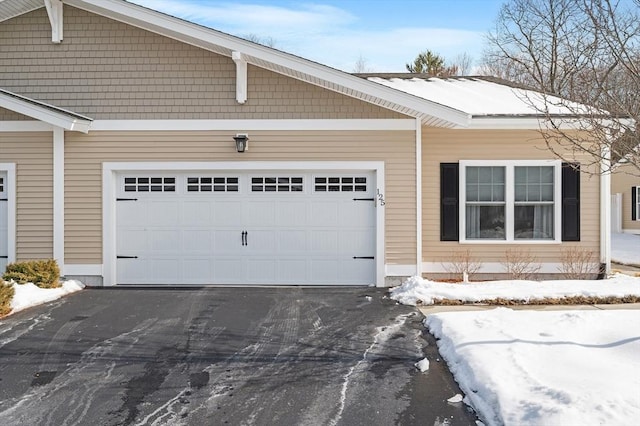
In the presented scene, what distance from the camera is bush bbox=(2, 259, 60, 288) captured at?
8.70 meters

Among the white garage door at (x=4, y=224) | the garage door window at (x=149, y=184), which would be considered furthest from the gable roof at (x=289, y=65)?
the white garage door at (x=4, y=224)

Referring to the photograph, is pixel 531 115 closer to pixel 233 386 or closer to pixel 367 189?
pixel 367 189

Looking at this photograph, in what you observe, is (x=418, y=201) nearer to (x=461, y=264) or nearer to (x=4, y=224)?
(x=461, y=264)

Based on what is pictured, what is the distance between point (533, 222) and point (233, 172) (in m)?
5.56

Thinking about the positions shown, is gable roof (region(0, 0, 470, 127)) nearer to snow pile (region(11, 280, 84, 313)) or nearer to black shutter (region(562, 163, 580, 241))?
black shutter (region(562, 163, 580, 241))

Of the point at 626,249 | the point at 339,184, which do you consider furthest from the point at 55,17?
the point at 626,249

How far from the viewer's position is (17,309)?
7.82 m

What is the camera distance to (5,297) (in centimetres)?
763

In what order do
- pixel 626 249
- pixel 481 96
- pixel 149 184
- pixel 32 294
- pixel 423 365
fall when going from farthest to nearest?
pixel 626 249 → pixel 481 96 → pixel 149 184 → pixel 32 294 → pixel 423 365

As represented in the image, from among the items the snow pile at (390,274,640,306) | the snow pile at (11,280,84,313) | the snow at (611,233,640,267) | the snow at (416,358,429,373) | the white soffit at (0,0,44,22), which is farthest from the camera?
the snow at (611,233,640,267)

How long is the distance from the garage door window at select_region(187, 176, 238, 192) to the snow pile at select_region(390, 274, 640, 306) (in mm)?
3430

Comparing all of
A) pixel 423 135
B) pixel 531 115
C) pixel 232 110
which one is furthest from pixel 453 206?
pixel 232 110

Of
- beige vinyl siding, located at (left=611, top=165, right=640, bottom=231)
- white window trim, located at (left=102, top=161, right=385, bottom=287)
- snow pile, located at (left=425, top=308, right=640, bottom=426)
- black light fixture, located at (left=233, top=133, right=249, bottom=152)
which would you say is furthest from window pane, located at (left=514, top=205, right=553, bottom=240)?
beige vinyl siding, located at (left=611, top=165, right=640, bottom=231)

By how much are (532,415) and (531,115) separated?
6958 millimetres
